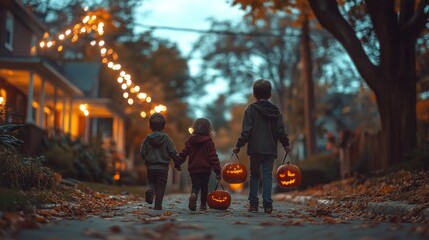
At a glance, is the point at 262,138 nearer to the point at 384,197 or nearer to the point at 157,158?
the point at 157,158

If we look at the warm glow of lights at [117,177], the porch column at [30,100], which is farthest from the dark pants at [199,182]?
the warm glow of lights at [117,177]

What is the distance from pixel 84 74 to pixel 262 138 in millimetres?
26793

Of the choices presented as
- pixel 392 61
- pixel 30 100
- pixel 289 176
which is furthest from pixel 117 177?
pixel 289 176

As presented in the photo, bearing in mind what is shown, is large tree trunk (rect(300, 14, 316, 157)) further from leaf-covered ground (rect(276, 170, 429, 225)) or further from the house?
leaf-covered ground (rect(276, 170, 429, 225))

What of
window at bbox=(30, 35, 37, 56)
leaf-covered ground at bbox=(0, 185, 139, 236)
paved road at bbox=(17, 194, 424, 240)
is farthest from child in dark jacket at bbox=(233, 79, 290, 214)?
window at bbox=(30, 35, 37, 56)

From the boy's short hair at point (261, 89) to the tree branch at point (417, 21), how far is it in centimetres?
519

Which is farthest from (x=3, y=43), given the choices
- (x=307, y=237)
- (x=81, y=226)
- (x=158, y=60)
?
(x=158, y=60)

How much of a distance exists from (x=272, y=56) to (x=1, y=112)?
30238mm

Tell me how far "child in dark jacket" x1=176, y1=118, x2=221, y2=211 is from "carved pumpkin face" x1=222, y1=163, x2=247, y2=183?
0.82 feet

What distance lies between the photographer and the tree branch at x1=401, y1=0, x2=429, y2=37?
1357 cm

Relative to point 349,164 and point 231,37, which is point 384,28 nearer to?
point 349,164

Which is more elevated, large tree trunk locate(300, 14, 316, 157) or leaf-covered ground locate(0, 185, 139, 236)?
large tree trunk locate(300, 14, 316, 157)

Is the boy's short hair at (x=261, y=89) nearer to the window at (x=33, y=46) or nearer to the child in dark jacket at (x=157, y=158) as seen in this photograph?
the child in dark jacket at (x=157, y=158)

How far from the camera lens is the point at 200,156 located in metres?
10.2
